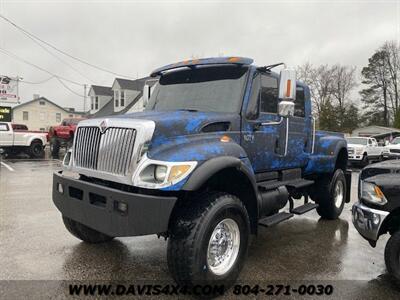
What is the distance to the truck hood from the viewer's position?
138 inches

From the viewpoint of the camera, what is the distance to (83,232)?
468cm

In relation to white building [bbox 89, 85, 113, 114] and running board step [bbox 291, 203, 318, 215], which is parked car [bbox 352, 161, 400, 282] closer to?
running board step [bbox 291, 203, 318, 215]

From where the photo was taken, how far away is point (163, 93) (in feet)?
16.2

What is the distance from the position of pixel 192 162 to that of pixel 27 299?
195 cm

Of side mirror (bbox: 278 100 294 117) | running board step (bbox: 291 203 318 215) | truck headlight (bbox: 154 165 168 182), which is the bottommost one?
running board step (bbox: 291 203 318 215)

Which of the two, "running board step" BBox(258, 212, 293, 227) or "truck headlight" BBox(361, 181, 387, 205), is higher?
"truck headlight" BBox(361, 181, 387, 205)

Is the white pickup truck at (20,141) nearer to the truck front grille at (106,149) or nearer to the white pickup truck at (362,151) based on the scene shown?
the white pickup truck at (362,151)

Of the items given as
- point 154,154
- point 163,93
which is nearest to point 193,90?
point 163,93

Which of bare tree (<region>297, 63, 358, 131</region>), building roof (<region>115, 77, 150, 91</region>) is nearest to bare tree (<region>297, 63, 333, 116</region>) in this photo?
Answer: bare tree (<region>297, 63, 358, 131</region>)

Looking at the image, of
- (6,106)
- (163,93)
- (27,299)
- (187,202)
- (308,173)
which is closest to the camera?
(27,299)

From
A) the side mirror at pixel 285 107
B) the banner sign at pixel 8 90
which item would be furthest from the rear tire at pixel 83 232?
the banner sign at pixel 8 90

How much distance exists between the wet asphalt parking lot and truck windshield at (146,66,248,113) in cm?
190

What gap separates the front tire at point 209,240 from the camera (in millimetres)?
3225

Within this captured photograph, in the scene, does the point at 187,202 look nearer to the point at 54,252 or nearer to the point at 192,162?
the point at 192,162
